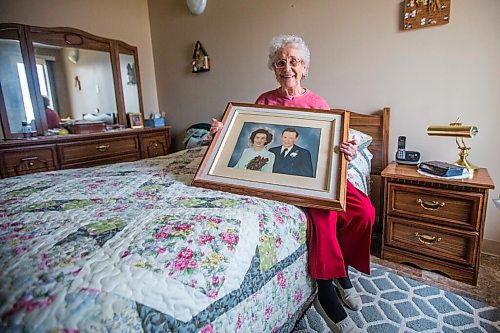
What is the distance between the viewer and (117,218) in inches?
36.8

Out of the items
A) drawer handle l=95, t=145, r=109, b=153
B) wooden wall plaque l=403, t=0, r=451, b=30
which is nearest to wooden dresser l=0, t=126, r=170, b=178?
drawer handle l=95, t=145, r=109, b=153

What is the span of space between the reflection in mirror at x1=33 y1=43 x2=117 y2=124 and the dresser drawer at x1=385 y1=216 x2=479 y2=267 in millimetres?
3131

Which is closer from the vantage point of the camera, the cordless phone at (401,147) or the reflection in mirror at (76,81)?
the cordless phone at (401,147)

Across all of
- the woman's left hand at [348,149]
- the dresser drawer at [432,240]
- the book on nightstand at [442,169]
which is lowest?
the dresser drawer at [432,240]

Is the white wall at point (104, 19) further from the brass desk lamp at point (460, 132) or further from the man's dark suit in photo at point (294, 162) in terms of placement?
the brass desk lamp at point (460, 132)

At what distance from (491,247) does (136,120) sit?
365cm

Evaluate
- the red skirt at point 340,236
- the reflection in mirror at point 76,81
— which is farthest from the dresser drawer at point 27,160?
the red skirt at point 340,236

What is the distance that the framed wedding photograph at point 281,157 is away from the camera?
115 cm

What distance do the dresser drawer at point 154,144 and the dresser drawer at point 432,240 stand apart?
2638 mm

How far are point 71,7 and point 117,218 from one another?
3.00m

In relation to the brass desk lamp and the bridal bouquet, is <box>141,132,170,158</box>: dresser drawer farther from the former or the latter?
the brass desk lamp

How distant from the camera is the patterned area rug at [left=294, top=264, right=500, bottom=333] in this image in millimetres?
1386

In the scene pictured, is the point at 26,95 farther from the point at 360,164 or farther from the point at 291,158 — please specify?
the point at 360,164

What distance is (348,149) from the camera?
3.88ft
